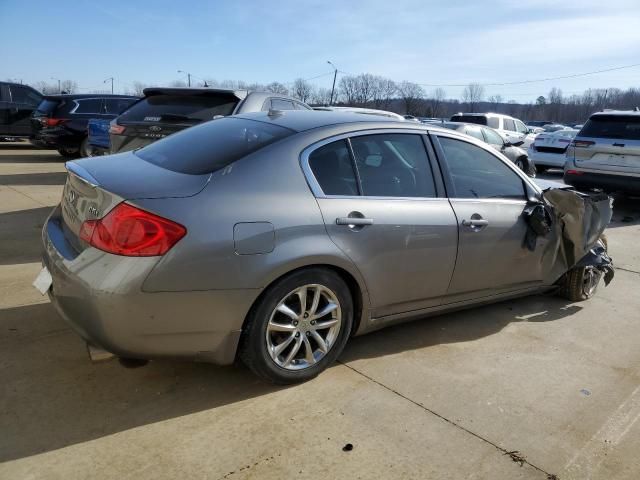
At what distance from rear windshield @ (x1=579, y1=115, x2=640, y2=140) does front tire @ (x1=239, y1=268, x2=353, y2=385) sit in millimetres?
7964

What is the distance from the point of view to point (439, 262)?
3479mm

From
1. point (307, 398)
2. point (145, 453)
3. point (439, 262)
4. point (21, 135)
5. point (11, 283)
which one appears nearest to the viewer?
point (145, 453)

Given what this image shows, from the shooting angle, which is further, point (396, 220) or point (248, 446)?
point (396, 220)

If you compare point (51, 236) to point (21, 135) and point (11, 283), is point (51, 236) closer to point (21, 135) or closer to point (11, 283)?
point (11, 283)

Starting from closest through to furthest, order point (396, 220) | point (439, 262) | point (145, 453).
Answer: point (145, 453), point (396, 220), point (439, 262)

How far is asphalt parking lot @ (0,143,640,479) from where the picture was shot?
2.41m

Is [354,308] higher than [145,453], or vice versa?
[354,308]

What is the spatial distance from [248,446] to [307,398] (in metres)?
0.52

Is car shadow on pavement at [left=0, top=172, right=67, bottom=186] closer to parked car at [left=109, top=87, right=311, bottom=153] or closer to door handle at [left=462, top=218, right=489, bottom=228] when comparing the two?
parked car at [left=109, top=87, right=311, bottom=153]

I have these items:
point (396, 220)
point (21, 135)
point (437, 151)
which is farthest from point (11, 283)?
point (21, 135)

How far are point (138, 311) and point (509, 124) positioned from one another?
17299 millimetres

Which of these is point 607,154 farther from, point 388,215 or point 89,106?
point 89,106

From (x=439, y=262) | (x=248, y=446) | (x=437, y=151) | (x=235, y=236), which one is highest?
(x=437, y=151)

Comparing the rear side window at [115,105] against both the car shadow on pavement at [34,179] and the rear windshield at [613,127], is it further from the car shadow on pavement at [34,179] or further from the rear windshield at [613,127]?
the rear windshield at [613,127]
